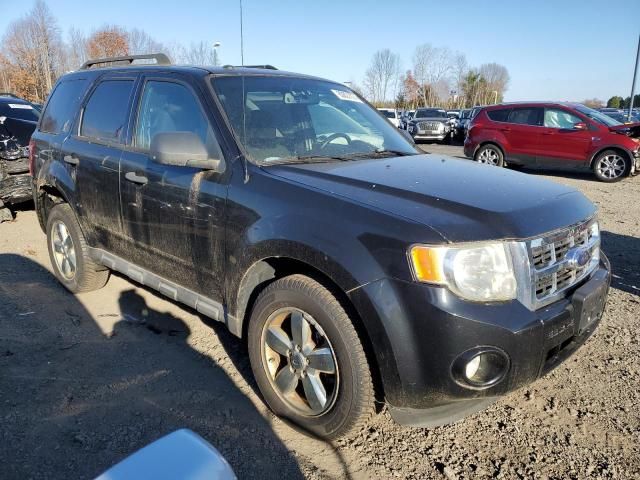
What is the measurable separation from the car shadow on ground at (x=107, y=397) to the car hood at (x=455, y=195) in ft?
4.44

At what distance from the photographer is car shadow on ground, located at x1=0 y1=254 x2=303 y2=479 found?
249cm

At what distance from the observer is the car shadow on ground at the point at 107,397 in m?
2.49

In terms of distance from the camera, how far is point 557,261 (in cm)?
236

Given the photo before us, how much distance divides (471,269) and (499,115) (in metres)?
12.1

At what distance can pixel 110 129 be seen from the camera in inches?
149

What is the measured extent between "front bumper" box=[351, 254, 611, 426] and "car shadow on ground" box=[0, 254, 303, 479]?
0.73 meters

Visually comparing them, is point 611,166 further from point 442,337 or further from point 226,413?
point 226,413

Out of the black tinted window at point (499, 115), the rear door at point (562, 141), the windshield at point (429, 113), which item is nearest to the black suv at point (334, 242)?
the rear door at point (562, 141)

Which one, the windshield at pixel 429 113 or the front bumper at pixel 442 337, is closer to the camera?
the front bumper at pixel 442 337

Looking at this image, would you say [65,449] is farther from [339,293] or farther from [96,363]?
[339,293]

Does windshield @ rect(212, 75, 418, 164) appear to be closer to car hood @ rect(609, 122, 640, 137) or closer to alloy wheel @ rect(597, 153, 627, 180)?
alloy wheel @ rect(597, 153, 627, 180)

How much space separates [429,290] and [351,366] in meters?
0.53

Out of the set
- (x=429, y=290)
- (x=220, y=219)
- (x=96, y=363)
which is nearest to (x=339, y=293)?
(x=429, y=290)

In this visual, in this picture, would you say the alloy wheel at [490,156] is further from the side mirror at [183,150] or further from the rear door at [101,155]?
the side mirror at [183,150]
